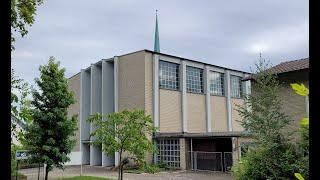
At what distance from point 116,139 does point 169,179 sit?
367 inches

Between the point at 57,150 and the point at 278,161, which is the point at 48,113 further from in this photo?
the point at 278,161

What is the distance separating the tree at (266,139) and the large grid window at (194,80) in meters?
25.4

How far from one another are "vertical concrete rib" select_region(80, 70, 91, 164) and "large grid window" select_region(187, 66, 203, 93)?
1255cm

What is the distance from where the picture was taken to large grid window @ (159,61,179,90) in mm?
40625

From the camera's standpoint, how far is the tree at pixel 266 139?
14406 mm

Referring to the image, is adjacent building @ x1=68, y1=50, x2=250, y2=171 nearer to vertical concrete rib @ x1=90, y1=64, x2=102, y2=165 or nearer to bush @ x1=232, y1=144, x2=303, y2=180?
vertical concrete rib @ x1=90, y1=64, x2=102, y2=165

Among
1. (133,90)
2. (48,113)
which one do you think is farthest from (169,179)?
(133,90)

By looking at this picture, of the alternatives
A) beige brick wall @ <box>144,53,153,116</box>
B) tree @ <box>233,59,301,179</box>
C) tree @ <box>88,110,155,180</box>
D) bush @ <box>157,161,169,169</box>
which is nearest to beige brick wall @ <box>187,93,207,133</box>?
beige brick wall @ <box>144,53,153,116</box>

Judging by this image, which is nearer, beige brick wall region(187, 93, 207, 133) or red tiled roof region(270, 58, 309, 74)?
red tiled roof region(270, 58, 309, 74)

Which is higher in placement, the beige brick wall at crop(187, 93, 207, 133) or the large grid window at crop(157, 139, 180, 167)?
the beige brick wall at crop(187, 93, 207, 133)

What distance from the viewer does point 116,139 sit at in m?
20.7

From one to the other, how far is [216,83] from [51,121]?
83.2 feet

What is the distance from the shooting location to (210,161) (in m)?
34.0

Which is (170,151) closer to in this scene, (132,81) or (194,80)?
(132,81)
